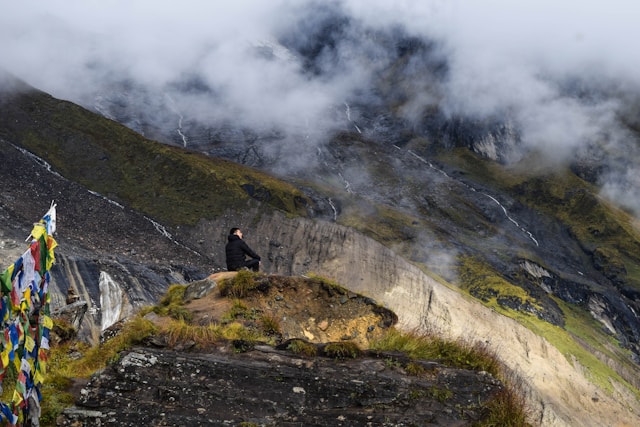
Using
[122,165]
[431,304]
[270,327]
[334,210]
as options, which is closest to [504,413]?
[270,327]

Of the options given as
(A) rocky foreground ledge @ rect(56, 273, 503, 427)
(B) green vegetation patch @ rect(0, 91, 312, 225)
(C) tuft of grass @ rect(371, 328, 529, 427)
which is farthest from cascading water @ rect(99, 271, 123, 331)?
(B) green vegetation patch @ rect(0, 91, 312, 225)

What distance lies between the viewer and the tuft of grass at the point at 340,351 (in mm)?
10836

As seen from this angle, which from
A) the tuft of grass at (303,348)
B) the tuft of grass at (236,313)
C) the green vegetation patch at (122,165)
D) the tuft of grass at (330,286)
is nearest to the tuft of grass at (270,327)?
the tuft of grass at (236,313)

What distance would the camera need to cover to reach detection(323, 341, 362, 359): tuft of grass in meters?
10.8

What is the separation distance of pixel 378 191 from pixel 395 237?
32.5 metres

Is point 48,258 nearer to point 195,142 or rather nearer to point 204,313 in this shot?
point 204,313

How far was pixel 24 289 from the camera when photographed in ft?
28.4

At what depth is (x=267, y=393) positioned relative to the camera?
9.77m

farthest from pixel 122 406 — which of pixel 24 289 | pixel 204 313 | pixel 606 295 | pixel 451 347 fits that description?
pixel 606 295

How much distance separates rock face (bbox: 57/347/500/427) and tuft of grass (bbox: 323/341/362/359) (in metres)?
0.21

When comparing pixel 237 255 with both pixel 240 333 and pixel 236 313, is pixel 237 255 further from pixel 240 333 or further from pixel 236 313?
pixel 240 333

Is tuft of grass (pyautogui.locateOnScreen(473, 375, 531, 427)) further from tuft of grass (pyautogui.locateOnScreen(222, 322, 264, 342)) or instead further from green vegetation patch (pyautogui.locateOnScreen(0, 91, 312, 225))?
green vegetation patch (pyautogui.locateOnScreen(0, 91, 312, 225))

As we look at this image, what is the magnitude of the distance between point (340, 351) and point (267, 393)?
1.64 metres

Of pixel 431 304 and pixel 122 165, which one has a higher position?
pixel 122 165
